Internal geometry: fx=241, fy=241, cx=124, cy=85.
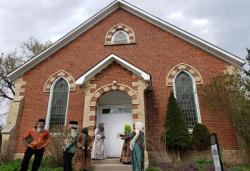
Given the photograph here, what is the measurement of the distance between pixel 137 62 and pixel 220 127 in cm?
566

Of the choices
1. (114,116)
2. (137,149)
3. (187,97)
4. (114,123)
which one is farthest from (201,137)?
(137,149)

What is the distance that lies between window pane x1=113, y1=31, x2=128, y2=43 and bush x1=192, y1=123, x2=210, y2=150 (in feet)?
22.6

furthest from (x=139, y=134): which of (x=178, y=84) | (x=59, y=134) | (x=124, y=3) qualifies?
(x=124, y=3)

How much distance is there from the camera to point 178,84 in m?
13.2

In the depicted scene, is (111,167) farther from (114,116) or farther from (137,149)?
(114,116)

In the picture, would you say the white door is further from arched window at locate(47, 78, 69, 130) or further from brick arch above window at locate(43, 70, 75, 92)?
brick arch above window at locate(43, 70, 75, 92)

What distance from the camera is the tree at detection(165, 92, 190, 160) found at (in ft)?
36.7

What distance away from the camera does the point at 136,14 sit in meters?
15.5

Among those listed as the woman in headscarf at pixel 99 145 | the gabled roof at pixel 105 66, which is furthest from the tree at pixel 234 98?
the woman in headscarf at pixel 99 145

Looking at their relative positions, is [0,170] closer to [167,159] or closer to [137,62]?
[167,159]

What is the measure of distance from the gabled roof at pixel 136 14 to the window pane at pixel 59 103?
215 centimetres

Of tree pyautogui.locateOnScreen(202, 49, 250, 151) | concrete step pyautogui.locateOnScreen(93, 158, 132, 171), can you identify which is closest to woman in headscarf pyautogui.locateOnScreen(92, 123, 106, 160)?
concrete step pyautogui.locateOnScreen(93, 158, 132, 171)

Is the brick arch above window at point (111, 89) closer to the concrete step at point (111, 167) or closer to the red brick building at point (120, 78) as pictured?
the red brick building at point (120, 78)

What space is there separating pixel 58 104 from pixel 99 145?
12.8 ft
